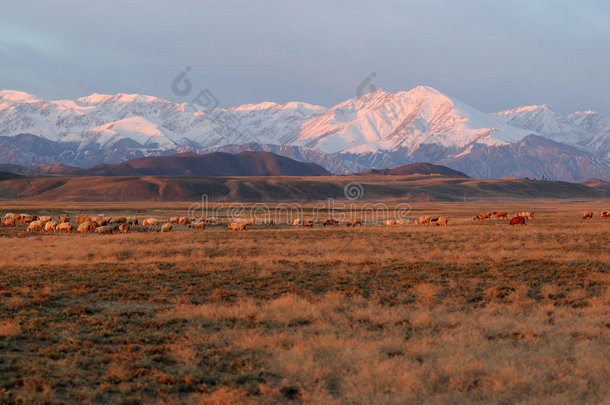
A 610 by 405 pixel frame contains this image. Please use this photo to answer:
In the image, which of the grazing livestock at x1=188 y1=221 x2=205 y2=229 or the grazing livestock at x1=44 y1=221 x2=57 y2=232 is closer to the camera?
the grazing livestock at x1=44 y1=221 x2=57 y2=232

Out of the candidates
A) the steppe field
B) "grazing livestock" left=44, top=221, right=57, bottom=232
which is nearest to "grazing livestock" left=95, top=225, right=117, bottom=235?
"grazing livestock" left=44, top=221, right=57, bottom=232

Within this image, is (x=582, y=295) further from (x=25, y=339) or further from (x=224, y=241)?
Answer: (x=224, y=241)

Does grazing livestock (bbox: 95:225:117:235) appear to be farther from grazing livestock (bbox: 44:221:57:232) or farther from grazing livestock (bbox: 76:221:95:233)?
grazing livestock (bbox: 44:221:57:232)

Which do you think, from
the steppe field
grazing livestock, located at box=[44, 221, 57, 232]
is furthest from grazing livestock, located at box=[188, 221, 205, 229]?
the steppe field

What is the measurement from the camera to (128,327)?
45.3 ft

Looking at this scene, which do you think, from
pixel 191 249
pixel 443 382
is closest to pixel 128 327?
pixel 443 382

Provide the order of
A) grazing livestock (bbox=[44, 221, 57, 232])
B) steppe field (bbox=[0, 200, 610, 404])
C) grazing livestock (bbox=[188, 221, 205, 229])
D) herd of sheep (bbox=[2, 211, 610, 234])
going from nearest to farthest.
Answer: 1. steppe field (bbox=[0, 200, 610, 404])
2. herd of sheep (bbox=[2, 211, 610, 234])
3. grazing livestock (bbox=[44, 221, 57, 232])
4. grazing livestock (bbox=[188, 221, 205, 229])

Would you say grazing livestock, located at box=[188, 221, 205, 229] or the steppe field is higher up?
grazing livestock, located at box=[188, 221, 205, 229]

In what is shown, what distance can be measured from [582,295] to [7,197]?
181 metres

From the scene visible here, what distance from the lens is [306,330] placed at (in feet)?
44.1

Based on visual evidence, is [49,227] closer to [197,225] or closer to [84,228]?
[84,228]

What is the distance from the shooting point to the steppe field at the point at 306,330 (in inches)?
374

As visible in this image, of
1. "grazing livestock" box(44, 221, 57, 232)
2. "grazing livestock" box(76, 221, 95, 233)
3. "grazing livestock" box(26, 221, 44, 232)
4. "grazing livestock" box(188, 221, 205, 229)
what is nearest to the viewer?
"grazing livestock" box(76, 221, 95, 233)

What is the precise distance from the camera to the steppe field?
9508 mm
